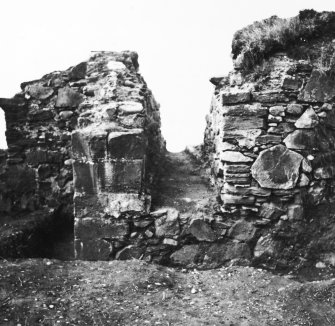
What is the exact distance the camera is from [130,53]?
19.1 ft

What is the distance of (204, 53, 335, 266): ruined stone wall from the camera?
15.1 ft

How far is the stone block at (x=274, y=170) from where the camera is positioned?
4.62m

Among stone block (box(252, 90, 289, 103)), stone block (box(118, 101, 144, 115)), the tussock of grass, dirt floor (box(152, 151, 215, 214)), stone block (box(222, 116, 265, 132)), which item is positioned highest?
the tussock of grass

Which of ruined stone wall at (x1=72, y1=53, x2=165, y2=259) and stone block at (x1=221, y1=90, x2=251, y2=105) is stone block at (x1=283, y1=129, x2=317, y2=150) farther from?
ruined stone wall at (x1=72, y1=53, x2=165, y2=259)

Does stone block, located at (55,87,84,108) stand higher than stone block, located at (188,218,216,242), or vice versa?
stone block, located at (55,87,84,108)

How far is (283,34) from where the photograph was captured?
486cm

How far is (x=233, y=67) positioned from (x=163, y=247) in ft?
8.64

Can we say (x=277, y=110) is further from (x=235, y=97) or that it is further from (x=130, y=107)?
(x=130, y=107)

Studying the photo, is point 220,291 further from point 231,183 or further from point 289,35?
point 289,35

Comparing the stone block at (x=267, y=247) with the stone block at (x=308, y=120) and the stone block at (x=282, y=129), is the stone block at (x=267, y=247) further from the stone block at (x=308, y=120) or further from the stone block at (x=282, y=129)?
the stone block at (x=308, y=120)

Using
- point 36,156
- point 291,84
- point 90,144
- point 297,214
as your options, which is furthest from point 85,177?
point 291,84

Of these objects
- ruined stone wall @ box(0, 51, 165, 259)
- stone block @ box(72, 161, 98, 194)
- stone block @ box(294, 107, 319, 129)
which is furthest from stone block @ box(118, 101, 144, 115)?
stone block @ box(294, 107, 319, 129)

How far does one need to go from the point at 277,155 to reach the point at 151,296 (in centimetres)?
226

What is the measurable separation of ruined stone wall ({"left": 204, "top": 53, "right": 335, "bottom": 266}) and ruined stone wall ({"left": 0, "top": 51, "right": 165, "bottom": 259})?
45.5 inches
